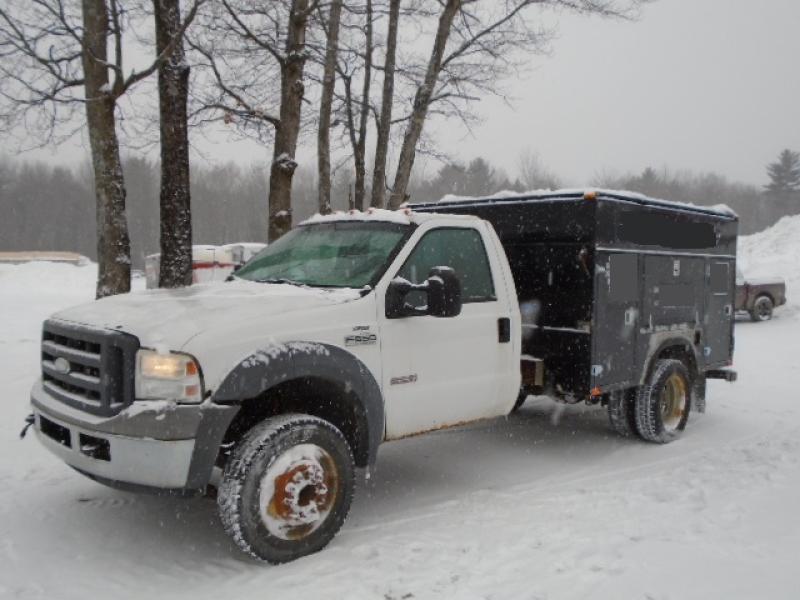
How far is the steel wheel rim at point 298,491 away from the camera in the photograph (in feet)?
12.9

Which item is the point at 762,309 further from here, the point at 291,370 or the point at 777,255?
the point at 291,370

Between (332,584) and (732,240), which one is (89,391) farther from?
(732,240)

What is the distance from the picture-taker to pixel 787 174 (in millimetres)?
82312

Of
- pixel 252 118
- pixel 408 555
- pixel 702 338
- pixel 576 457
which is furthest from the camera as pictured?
pixel 252 118

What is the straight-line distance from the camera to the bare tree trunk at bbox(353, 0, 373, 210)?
17.2 m

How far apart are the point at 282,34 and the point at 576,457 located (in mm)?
10629

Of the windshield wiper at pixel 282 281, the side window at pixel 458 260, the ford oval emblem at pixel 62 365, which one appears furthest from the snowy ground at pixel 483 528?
the windshield wiper at pixel 282 281

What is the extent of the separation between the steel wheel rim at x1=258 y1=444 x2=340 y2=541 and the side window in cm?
130

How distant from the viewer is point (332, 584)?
3.74 meters

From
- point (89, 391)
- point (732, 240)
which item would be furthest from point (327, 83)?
point (89, 391)

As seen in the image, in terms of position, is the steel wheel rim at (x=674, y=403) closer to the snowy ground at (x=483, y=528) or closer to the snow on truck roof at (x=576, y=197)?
the snowy ground at (x=483, y=528)

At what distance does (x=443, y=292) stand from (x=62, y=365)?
230 centimetres

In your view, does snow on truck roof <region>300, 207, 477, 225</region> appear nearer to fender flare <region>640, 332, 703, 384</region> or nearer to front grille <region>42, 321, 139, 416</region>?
front grille <region>42, 321, 139, 416</region>

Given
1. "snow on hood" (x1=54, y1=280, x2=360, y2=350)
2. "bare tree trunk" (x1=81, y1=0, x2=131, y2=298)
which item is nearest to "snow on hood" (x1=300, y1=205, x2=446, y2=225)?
"snow on hood" (x1=54, y1=280, x2=360, y2=350)
